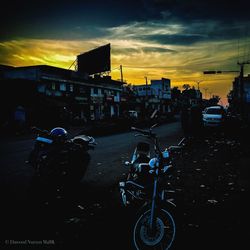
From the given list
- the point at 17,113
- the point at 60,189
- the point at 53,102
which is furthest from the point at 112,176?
the point at 53,102

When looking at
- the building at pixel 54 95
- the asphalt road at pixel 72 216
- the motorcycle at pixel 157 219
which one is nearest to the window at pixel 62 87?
the building at pixel 54 95

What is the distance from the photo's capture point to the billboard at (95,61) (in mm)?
47812

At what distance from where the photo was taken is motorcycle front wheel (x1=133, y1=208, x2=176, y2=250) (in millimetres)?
3334

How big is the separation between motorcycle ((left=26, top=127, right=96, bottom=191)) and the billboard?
4371cm

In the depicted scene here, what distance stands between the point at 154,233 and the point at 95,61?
48140mm

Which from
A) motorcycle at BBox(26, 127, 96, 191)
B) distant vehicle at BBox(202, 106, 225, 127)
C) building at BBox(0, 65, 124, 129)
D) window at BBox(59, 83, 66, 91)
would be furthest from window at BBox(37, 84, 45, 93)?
motorcycle at BBox(26, 127, 96, 191)

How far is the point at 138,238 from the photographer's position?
3.37 meters

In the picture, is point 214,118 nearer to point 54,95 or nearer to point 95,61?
point 54,95

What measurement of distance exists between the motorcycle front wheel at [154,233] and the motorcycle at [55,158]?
2744mm

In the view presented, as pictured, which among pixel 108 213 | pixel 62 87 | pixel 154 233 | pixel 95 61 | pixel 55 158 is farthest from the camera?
pixel 95 61

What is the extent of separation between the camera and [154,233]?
11.0 ft

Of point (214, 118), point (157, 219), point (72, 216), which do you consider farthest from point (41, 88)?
point (157, 219)

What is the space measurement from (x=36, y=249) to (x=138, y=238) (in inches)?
57.6

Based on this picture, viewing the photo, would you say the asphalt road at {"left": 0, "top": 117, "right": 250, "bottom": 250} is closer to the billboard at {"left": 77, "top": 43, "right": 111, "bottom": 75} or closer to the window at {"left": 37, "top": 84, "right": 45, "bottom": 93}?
the window at {"left": 37, "top": 84, "right": 45, "bottom": 93}
